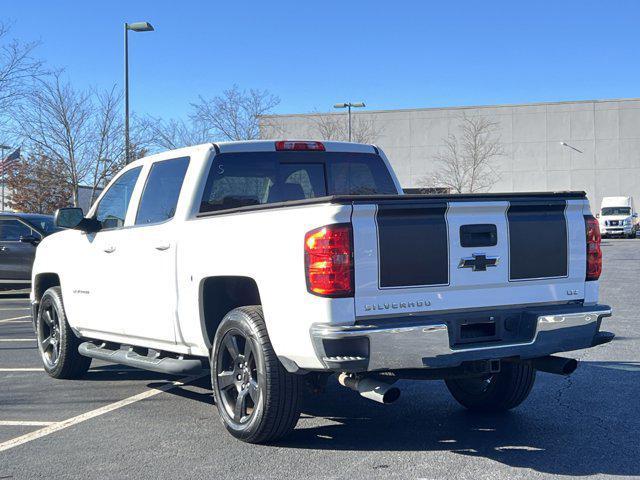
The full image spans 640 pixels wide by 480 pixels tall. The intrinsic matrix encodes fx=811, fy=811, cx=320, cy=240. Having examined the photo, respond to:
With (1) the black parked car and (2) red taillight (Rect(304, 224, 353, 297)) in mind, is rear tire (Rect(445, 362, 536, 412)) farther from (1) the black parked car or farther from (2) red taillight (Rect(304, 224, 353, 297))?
(1) the black parked car

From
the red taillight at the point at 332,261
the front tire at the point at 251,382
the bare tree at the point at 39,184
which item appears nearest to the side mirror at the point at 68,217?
the front tire at the point at 251,382

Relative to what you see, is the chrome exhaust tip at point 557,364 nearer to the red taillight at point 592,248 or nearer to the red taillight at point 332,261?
the red taillight at point 592,248

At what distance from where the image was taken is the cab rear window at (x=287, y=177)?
19.9 ft

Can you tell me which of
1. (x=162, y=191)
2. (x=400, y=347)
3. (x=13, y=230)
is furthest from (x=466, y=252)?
(x=13, y=230)

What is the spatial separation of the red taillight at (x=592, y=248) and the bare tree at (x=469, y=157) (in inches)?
1882

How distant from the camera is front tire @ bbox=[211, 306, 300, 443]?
191 inches

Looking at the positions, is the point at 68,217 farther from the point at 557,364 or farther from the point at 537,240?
the point at 557,364

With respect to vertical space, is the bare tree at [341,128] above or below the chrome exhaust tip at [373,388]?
above

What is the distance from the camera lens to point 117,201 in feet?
22.9

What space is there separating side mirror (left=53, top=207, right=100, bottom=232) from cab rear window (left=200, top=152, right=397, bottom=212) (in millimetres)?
1524

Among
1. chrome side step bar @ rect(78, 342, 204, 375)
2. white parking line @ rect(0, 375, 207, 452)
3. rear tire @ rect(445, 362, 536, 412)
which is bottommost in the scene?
white parking line @ rect(0, 375, 207, 452)

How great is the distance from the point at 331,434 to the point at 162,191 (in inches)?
90.9

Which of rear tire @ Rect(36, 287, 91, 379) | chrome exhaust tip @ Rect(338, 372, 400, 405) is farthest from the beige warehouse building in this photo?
chrome exhaust tip @ Rect(338, 372, 400, 405)

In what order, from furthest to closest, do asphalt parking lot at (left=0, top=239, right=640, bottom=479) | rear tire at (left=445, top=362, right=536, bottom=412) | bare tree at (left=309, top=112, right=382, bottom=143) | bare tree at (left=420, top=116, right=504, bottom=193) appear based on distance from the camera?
bare tree at (left=420, top=116, right=504, bottom=193), bare tree at (left=309, top=112, right=382, bottom=143), rear tire at (left=445, top=362, right=536, bottom=412), asphalt parking lot at (left=0, top=239, right=640, bottom=479)
